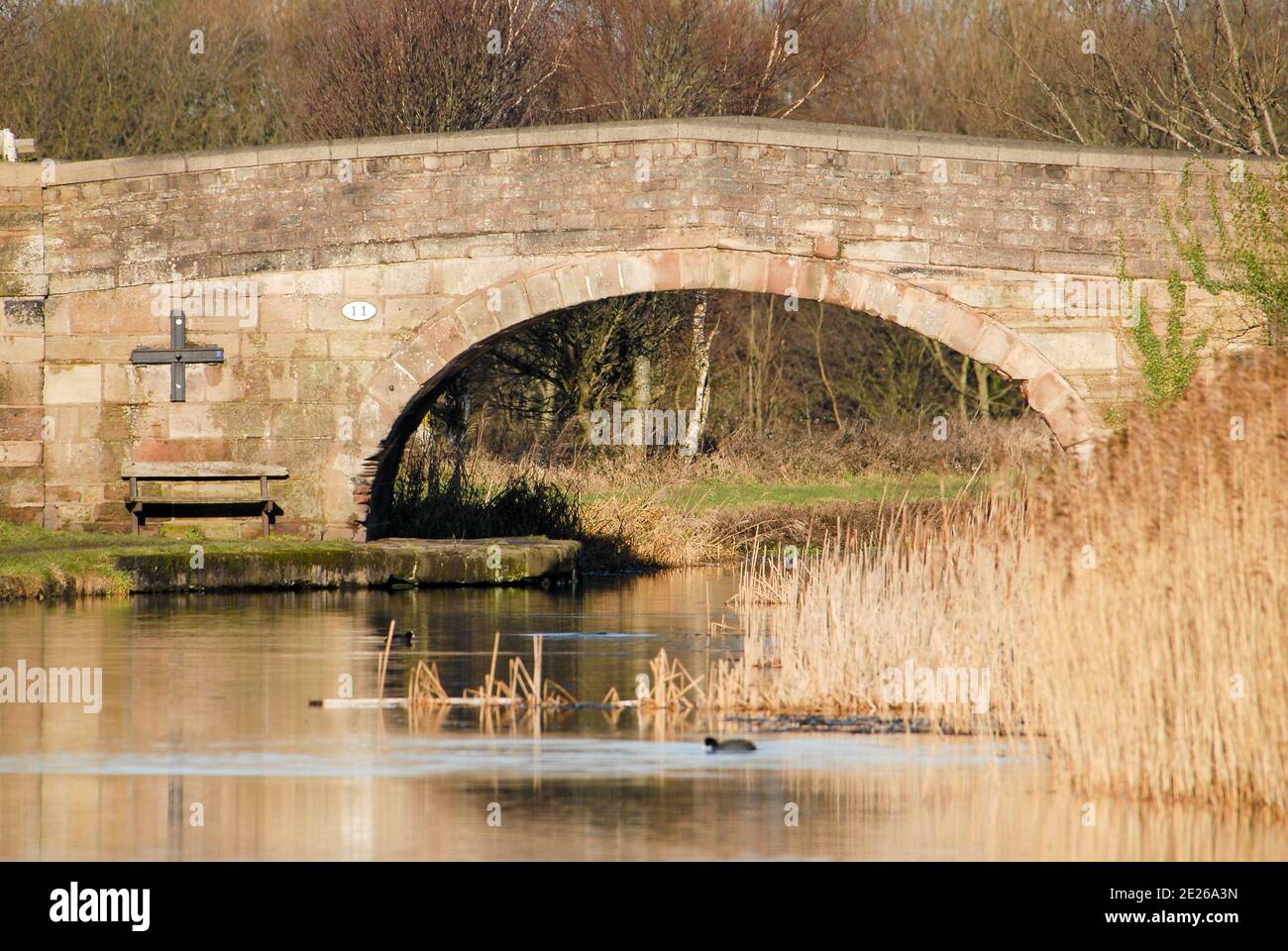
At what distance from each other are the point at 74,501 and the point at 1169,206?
865cm

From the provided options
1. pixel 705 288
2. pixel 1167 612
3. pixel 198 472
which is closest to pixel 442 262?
pixel 705 288

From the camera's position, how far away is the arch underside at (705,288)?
16125 millimetres

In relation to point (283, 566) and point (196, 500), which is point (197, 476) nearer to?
point (196, 500)

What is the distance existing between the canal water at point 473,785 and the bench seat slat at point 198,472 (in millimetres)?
4943

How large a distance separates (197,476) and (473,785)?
9148 mm

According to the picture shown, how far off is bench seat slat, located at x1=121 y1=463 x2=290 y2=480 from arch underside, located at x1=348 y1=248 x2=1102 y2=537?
2.84 feet

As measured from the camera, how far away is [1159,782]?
24.5ft

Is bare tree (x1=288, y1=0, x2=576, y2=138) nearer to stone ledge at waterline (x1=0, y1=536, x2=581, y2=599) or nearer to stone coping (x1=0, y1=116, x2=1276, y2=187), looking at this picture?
stone coping (x1=0, y1=116, x2=1276, y2=187)

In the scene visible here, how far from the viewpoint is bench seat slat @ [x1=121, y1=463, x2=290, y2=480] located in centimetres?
1642

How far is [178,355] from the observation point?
54.2ft

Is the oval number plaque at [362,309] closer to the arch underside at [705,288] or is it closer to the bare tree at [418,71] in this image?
the arch underside at [705,288]
